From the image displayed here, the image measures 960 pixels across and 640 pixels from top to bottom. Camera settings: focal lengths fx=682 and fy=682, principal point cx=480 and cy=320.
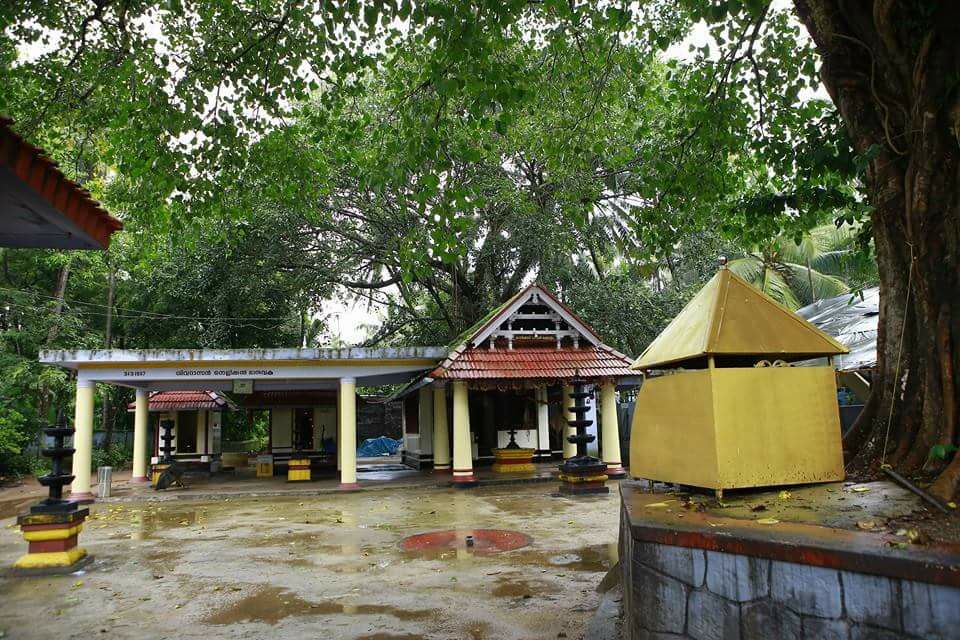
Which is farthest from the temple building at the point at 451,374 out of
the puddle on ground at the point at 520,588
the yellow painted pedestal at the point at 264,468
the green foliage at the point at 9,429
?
the puddle on ground at the point at 520,588

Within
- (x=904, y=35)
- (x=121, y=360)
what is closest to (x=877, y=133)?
(x=904, y=35)

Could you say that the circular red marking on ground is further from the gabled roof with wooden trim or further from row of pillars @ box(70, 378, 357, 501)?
row of pillars @ box(70, 378, 357, 501)

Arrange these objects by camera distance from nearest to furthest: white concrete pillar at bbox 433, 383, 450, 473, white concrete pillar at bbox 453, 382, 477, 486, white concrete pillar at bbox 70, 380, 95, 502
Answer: white concrete pillar at bbox 70, 380, 95, 502, white concrete pillar at bbox 453, 382, 477, 486, white concrete pillar at bbox 433, 383, 450, 473

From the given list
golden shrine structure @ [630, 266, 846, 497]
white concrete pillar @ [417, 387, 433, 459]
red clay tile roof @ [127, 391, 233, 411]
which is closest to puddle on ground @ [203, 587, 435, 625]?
golden shrine structure @ [630, 266, 846, 497]

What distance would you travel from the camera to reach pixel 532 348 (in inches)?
687

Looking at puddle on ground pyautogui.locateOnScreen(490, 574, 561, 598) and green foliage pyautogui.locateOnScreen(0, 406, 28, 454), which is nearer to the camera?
puddle on ground pyautogui.locateOnScreen(490, 574, 561, 598)

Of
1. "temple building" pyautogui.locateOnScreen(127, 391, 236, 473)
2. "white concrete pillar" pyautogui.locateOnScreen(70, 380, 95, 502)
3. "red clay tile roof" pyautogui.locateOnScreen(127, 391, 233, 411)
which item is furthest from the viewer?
"temple building" pyautogui.locateOnScreen(127, 391, 236, 473)

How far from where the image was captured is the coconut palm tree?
23.8 meters

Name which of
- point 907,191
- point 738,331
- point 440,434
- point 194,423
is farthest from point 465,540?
point 194,423

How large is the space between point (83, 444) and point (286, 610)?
39.1ft

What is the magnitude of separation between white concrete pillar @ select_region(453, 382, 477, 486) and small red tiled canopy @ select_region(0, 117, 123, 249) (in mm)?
11721

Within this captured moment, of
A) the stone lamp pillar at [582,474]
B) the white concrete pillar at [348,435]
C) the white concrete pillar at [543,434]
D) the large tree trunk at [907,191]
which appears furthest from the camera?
the white concrete pillar at [543,434]

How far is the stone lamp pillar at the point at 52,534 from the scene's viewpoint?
800cm

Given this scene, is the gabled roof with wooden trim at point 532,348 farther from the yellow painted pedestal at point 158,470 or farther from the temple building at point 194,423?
the temple building at point 194,423
